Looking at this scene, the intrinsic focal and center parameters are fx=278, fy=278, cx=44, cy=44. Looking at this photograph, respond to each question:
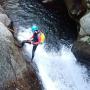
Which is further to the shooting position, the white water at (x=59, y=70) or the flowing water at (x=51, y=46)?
the flowing water at (x=51, y=46)

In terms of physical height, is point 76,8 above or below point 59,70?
above

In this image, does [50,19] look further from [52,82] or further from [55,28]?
[52,82]

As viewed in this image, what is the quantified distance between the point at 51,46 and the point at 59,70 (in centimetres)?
365

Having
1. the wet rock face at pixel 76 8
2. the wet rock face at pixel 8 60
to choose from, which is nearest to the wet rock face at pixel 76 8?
the wet rock face at pixel 76 8

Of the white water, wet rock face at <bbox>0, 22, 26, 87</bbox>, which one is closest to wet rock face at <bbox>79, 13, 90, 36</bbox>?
the white water

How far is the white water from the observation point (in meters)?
20.7

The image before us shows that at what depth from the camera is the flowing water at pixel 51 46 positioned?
21.1 m

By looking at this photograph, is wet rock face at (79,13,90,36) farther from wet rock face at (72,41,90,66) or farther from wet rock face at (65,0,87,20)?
wet rock face at (65,0,87,20)

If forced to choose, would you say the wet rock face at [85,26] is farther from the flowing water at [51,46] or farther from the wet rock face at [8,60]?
the wet rock face at [8,60]

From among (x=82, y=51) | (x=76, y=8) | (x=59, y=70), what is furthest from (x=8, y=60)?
(x=76, y=8)

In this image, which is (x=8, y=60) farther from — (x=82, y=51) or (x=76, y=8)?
(x=76, y=8)

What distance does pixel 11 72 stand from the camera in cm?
1598

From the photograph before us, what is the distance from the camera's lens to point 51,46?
2539 centimetres

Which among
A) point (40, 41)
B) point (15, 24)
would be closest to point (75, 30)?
point (15, 24)
